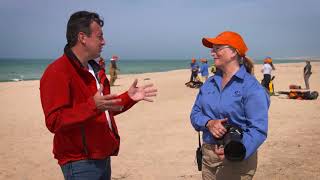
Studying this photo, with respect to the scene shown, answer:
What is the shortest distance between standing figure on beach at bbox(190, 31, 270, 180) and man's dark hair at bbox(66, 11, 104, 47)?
1.22 m

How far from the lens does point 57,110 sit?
265 cm

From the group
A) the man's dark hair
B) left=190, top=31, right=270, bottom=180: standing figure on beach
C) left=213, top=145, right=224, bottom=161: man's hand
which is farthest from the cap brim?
the man's dark hair

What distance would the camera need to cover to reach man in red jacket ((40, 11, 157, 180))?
2639mm

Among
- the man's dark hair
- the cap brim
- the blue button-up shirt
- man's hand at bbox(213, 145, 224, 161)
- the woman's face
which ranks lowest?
man's hand at bbox(213, 145, 224, 161)

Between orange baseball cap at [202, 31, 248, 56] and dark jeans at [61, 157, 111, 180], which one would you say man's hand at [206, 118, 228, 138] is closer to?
orange baseball cap at [202, 31, 248, 56]

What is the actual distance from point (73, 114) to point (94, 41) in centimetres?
66

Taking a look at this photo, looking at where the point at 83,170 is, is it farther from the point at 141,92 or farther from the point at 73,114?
the point at 141,92

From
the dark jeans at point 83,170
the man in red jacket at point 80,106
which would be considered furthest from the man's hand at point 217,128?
the dark jeans at point 83,170

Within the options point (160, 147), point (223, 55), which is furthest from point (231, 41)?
point (160, 147)

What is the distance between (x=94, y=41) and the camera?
3002 millimetres

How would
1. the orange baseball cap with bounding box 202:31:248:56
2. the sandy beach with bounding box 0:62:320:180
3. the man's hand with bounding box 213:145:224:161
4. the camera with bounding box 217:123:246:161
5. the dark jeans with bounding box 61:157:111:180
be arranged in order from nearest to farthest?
the dark jeans with bounding box 61:157:111:180 → the camera with bounding box 217:123:246:161 → the man's hand with bounding box 213:145:224:161 → the orange baseball cap with bounding box 202:31:248:56 → the sandy beach with bounding box 0:62:320:180

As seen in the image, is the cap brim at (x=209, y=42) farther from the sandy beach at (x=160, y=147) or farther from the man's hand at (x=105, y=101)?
the sandy beach at (x=160, y=147)

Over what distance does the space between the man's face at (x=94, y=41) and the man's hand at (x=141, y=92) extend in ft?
1.46

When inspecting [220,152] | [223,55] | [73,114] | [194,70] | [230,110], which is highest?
[223,55]
